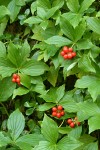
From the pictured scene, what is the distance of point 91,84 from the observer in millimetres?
2510

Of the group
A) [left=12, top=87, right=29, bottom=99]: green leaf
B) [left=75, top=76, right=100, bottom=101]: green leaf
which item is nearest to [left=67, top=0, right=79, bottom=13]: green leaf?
[left=75, top=76, right=100, bottom=101]: green leaf

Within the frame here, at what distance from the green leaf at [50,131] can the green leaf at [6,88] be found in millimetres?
567

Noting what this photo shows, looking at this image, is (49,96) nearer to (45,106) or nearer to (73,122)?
(45,106)

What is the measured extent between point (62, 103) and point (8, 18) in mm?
1071

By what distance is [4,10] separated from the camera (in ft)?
10.3

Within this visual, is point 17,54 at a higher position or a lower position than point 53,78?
higher

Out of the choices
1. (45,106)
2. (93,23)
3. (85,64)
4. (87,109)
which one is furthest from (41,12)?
(87,109)

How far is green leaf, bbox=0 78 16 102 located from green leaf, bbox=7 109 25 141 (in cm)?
26

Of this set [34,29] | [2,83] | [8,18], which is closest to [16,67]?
[2,83]

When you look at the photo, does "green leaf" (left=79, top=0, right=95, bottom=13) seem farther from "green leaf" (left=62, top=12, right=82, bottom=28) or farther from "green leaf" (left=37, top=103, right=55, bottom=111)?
"green leaf" (left=37, top=103, right=55, bottom=111)

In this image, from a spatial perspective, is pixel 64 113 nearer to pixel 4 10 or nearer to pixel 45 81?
pixel 45 81

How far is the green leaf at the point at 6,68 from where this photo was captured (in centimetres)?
283

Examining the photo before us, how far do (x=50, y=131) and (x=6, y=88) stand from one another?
66 cm

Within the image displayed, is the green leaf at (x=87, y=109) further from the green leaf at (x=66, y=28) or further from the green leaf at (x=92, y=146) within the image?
the green leaf at (x=66, y=28)
